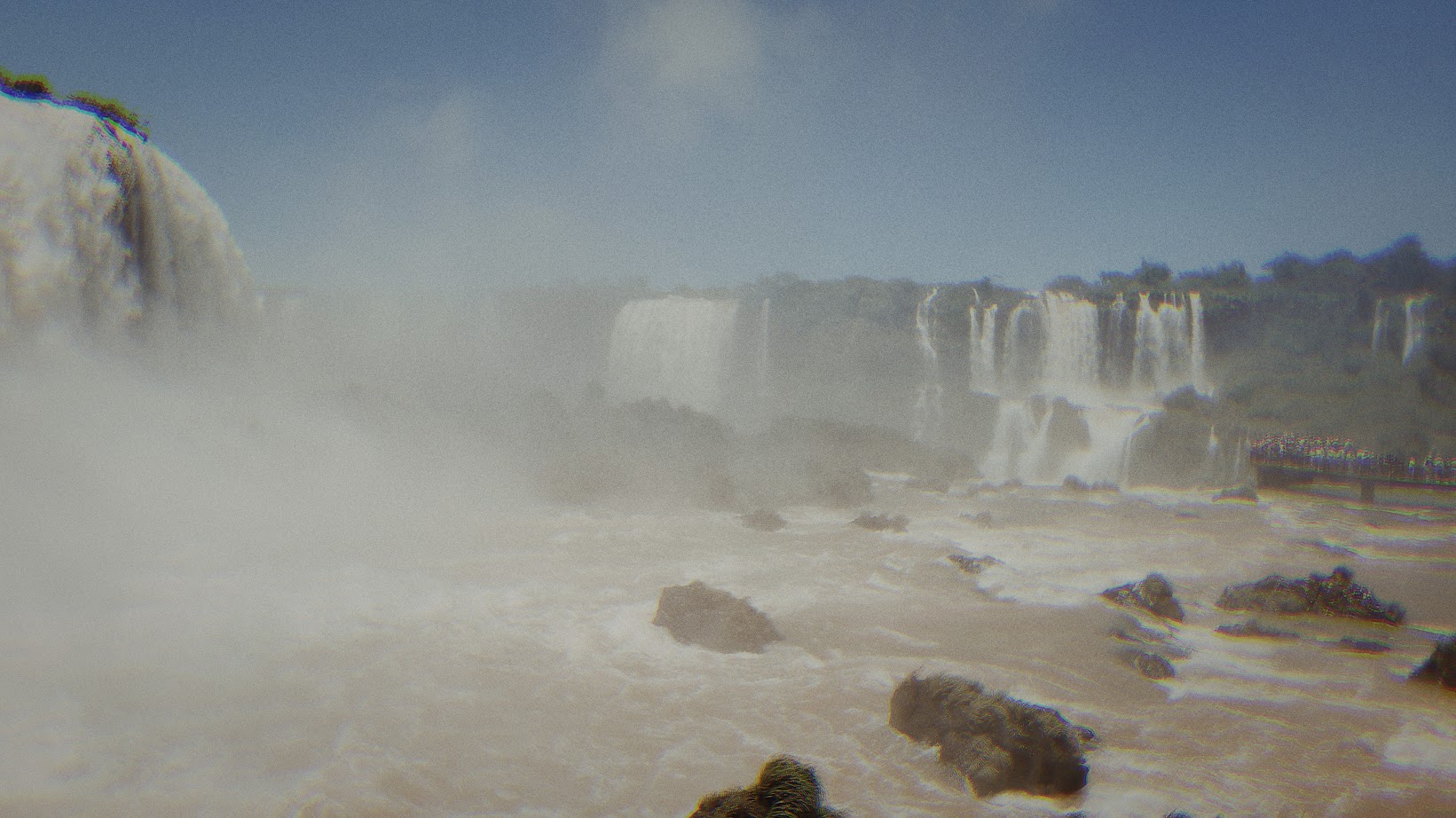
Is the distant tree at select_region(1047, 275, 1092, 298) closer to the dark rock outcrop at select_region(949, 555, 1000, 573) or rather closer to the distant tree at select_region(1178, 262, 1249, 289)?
the distant tree at select_region(1178, 262, 1249, 289)

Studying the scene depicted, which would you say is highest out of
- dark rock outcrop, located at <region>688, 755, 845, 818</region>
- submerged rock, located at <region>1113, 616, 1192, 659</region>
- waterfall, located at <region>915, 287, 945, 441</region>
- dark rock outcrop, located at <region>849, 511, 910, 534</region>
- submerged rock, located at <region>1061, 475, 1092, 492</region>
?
waterfall, located at <region>915, 287, 945, 441</region>

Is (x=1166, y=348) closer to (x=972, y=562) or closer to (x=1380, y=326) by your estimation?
(x=1380, y=326)

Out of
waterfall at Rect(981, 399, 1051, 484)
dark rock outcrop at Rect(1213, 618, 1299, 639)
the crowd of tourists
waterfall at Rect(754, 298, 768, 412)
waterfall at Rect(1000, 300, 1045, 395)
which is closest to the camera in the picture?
dark rock outcrop at Rect(1213, 618, 1299, 639)

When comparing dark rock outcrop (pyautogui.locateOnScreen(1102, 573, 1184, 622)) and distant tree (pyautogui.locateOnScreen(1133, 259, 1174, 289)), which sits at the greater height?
distant tree (pyautogui.locateOnScreen(1133, 259, 1174, 289))

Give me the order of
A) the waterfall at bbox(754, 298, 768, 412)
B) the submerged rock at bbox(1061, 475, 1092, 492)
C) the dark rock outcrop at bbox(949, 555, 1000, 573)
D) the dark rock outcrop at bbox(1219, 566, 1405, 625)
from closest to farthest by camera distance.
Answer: the dark rock outcrop at bbox(1219, 566, 1405, 625) → the dark rock outcrop at bbox(949, 555, 1000, 573) → the submerged rock at bbox(1061, 475, 1092, 492) → the waterfall at bbox(754, 298, 768, 412)

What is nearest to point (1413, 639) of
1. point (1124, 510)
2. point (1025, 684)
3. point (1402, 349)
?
point (1025, 684)

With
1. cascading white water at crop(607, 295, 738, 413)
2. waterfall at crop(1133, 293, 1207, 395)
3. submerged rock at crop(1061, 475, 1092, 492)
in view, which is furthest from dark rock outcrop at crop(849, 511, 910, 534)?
cascading white water at crop(607, 295, 738, 413)

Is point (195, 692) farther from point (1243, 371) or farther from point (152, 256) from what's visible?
point (1243, 371)

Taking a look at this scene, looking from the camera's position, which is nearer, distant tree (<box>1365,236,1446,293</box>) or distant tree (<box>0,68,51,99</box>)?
distant tree (<box>0,68,51,99</box>)
